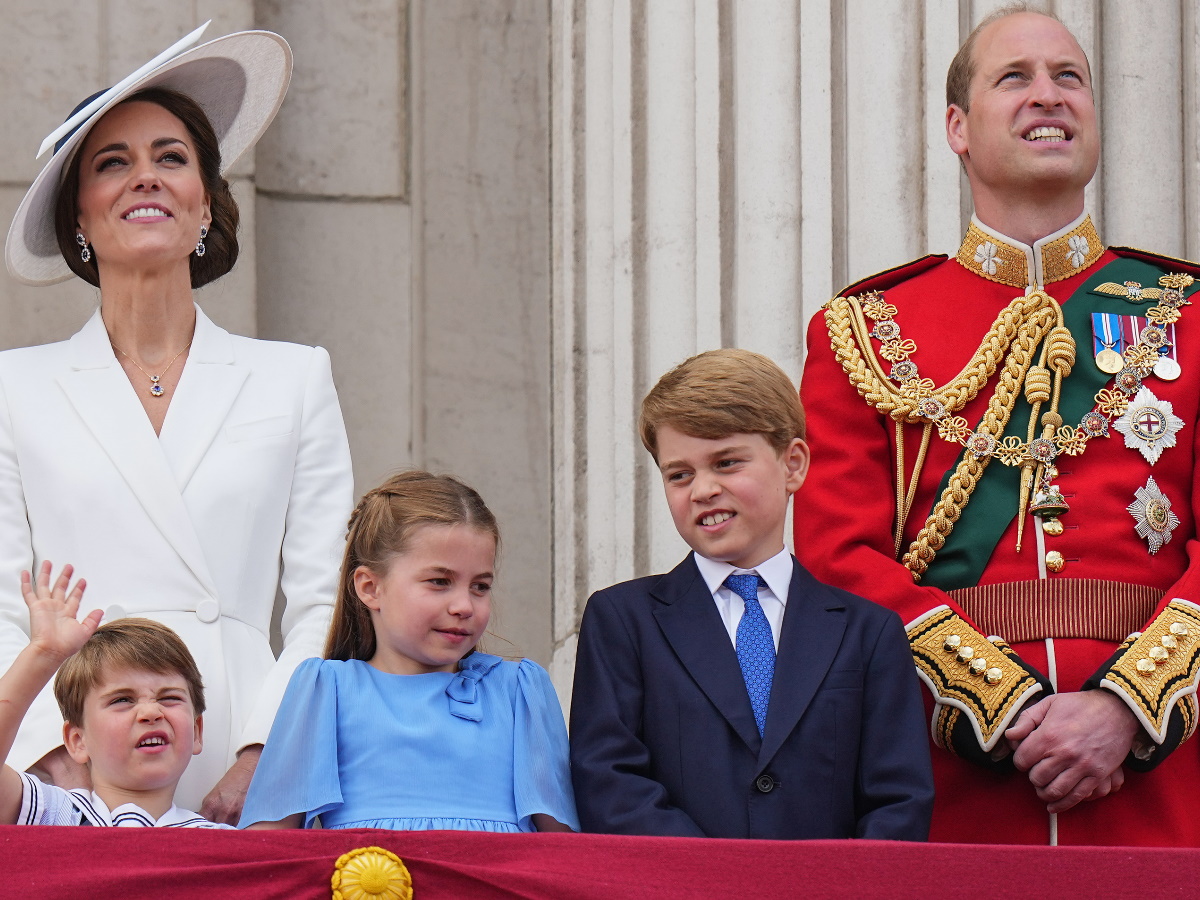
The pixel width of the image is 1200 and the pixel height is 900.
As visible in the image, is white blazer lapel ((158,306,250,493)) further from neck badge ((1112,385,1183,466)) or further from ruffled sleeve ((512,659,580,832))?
neck badge ((1112,385,1183,466))

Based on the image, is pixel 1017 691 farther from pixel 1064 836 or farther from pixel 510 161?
pixel 510 161

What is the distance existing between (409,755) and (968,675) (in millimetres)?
877

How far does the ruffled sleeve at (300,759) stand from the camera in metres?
2.83

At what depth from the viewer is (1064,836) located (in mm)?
3084

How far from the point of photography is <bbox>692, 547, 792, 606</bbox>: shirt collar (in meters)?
3.04

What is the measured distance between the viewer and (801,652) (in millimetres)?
2932

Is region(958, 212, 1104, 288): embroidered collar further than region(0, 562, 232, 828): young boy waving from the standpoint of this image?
Yes

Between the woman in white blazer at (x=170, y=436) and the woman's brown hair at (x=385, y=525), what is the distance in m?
0.13

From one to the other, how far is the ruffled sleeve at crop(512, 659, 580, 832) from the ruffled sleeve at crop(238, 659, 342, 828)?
269mm

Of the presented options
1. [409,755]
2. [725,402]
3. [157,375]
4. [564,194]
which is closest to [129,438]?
[157,375]

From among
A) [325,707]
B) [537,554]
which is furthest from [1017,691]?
[537,554]

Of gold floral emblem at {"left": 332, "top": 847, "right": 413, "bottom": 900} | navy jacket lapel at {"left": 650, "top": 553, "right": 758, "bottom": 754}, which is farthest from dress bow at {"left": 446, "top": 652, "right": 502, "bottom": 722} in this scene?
gold floral emblem at {"left": 332, "top": 847, "right": 413, "bottom": 900}

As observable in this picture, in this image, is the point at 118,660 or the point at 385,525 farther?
the point at 385,525

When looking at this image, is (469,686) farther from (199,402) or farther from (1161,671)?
(1161,671)
